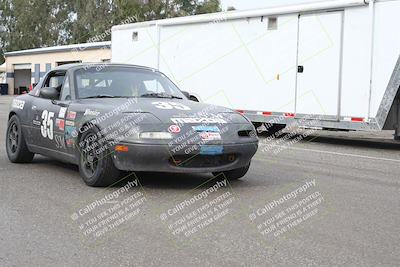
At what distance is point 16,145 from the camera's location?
816 cm

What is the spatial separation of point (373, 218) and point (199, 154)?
1.83 meters

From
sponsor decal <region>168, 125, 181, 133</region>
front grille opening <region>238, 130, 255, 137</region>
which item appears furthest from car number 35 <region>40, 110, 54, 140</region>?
front grille opening <region>238, 130, 255, 137</region>

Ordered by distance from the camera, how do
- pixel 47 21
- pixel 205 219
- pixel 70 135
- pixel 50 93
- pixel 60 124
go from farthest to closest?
1. pixel 47 21
2. pixel 50 93
3. pixel 60 124
4. pixel 70 135
5. pixel 205 219

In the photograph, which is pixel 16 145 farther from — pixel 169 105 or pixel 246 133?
pixel 246 133

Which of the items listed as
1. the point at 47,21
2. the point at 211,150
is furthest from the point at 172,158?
the point at 47,21

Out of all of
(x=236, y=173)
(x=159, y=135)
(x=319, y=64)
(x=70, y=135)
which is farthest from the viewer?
(x=319, y=64)

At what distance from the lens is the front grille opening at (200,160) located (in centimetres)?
602

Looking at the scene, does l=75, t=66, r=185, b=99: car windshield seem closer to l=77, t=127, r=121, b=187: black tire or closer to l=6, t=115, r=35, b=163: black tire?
l=77, t=127, r=121, b=187: black tire

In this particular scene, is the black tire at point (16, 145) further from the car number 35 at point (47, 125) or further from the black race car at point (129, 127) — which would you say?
the car number 35 at point (47, 125)

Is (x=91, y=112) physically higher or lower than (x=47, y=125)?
higher

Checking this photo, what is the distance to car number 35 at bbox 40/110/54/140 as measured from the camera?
7.24 m

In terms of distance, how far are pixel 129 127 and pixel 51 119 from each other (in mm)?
1688

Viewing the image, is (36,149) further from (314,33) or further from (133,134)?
(314,33)

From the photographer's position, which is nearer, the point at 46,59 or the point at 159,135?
the point at 159,135
